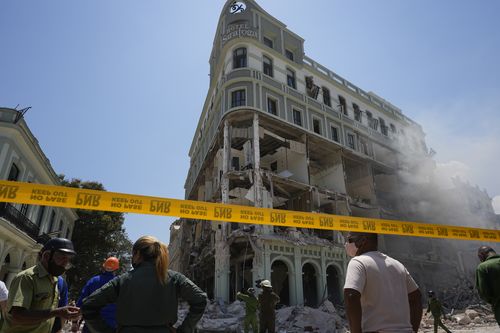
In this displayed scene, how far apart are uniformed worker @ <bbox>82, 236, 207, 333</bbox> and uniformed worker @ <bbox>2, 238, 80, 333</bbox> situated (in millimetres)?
755

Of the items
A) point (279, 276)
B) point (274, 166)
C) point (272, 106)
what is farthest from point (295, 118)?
point (279, 276)

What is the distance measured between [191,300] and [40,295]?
1588 millimetres

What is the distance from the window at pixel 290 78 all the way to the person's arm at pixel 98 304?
86.5 feet

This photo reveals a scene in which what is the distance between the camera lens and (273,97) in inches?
989

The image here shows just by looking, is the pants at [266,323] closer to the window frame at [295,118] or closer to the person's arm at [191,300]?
the person's arm at [191,300]

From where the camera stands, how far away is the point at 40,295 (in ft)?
9.62

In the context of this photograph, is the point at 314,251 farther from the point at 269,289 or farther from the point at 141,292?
the point at 141,292

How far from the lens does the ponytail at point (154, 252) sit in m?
2.34

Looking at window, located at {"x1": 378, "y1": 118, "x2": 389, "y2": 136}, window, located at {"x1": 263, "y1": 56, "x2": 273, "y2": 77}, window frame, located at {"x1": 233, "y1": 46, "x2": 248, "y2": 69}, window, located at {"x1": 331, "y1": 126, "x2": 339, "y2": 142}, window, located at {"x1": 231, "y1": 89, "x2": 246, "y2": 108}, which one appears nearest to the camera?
window, located at {"x1": 231, "y1": 89, "x2": 246, "y2": 108}

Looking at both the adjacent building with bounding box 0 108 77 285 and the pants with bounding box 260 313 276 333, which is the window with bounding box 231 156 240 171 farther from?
the pants with bounding box 260 313 276 333

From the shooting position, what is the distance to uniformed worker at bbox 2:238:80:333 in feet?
8.86

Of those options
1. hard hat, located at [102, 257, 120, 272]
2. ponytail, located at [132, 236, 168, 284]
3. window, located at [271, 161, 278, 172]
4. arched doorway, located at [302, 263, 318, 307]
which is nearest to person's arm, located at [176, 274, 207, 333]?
ponytail, located at [132, 236, 168, 284]

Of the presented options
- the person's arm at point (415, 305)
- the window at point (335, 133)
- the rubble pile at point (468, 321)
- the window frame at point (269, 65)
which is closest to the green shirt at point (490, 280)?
the person's arm at point (415, 305)

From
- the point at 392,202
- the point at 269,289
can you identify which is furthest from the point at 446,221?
the point at 269,289
